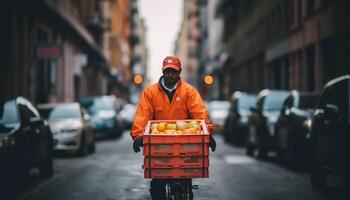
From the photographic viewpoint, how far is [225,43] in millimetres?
71938

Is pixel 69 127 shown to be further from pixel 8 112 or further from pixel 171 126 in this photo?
pixel 171 126

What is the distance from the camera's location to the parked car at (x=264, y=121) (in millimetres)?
19094

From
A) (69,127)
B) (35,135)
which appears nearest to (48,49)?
(69,127)

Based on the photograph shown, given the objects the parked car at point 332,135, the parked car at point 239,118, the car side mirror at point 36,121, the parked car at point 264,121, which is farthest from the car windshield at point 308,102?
the parked car at point 239,118

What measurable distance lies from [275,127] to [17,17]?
41.1 ft

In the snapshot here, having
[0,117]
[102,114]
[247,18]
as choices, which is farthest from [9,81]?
[247,18]

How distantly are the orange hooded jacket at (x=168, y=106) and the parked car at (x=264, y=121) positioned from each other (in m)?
11.0

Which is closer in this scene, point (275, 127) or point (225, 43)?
point (275, 127)

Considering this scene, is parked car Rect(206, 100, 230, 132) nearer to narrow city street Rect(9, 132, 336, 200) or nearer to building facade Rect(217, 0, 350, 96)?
building facade Rect(217, 0, 350, 96)

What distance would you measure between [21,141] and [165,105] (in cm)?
518

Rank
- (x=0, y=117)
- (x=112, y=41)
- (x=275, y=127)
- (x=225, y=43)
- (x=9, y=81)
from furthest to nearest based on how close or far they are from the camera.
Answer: (x=112, y=41) → (x=225, y=43) → (x=9, y=81) → (x=275, y=127) → (x=0, y=117)

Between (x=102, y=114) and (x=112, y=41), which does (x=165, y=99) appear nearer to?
(x=102, y=114)

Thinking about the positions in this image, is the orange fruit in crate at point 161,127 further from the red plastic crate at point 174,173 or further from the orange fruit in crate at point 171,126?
the red plastic crate at point 174,173

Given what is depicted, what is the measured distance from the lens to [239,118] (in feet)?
85.4
